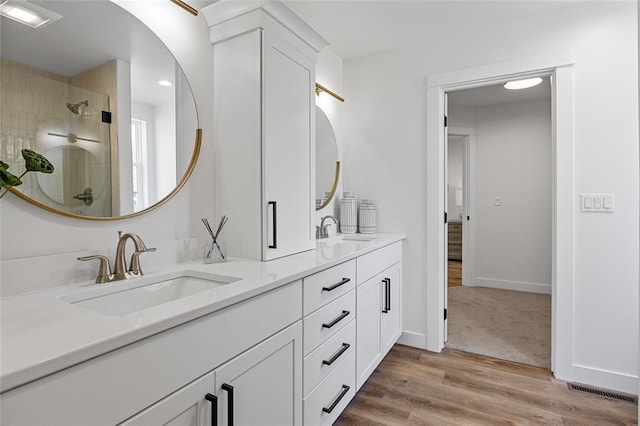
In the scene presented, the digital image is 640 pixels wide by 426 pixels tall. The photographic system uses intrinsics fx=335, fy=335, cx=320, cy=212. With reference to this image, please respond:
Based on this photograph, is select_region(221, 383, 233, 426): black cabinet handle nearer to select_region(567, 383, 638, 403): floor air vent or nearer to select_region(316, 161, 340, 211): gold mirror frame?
select_region(316, 161, 340, 211): gold mirror frame

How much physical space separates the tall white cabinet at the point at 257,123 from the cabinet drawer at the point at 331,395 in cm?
66

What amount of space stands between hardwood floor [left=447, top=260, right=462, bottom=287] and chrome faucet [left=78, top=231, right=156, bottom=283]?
4.36 metres

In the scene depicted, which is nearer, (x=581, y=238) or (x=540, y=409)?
(x=540, y=409)

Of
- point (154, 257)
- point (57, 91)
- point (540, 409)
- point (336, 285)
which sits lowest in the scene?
point (540, 409)

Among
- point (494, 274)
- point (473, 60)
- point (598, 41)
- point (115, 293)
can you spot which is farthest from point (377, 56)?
point (494, 274)

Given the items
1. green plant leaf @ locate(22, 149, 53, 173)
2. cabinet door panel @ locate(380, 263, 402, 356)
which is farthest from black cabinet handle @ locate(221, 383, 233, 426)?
cabinet door panel @ locate(380, 263, 402, 356)

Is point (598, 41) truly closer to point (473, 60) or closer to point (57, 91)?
point (473, 60)

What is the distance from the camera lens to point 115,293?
1.18m

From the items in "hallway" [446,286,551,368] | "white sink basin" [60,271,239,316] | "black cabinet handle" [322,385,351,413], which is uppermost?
"white sink basin" [60,271,239,316]

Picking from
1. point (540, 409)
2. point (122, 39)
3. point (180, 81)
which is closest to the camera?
point (122, 39)

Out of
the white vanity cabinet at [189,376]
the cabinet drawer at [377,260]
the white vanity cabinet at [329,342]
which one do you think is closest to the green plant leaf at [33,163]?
the white vanity cabinet at [189,376]

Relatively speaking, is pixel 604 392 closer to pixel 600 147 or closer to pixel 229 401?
pixel 600 147

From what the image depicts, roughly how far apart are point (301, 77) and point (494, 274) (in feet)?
13.2

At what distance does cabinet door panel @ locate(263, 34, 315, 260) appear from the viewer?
5.52 feet
